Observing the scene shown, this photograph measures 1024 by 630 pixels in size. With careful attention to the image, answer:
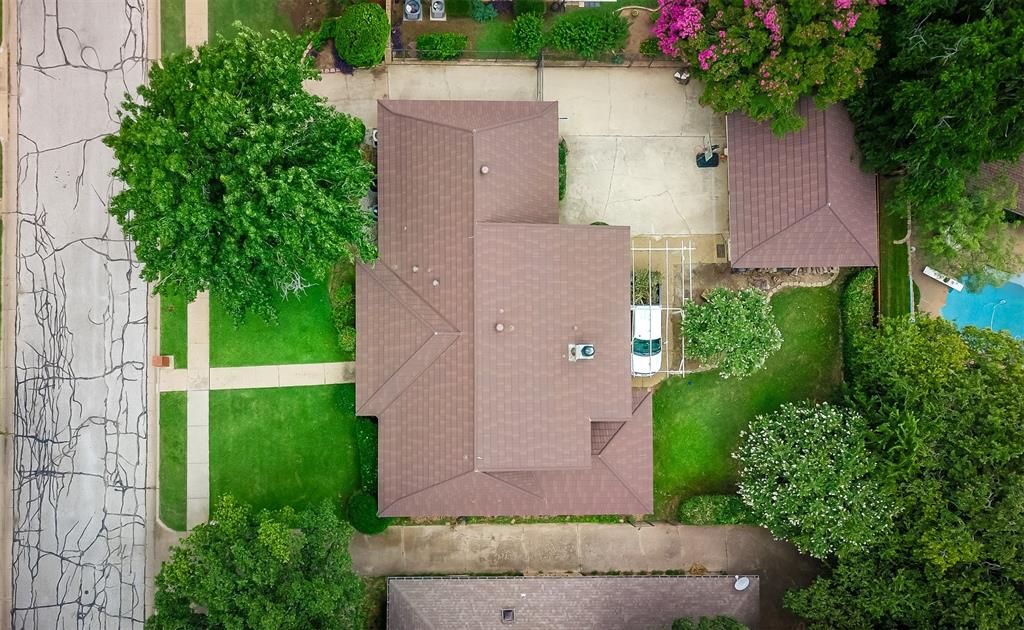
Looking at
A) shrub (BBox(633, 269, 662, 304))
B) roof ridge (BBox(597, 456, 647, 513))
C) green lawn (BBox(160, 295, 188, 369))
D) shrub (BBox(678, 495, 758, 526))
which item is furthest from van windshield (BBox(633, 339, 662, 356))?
green lawn (BBox(160, 295, 188, 369))

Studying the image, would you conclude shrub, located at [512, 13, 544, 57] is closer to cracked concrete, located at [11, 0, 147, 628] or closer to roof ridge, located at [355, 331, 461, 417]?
roof ridge, located at [355, 331, 461, 417]

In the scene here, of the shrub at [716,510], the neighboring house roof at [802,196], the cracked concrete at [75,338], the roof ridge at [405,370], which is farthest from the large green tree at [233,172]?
the shrub at [716,510]

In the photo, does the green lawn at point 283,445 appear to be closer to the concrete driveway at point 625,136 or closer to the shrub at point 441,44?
the concrete driveway at point 625,136

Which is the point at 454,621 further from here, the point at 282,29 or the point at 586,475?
the point at 282,29

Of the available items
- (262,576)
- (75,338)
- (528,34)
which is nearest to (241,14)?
(528,34)

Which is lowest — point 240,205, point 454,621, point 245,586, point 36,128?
point 454,621

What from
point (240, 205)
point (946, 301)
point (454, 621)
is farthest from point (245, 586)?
point (946, 301)
